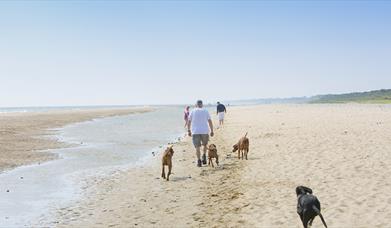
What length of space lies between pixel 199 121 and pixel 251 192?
5.05 m

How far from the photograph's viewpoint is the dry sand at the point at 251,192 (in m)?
8.96

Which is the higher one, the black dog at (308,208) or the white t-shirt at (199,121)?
the white t-shirt at (199,121)

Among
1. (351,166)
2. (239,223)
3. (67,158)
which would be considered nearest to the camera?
(239,223)

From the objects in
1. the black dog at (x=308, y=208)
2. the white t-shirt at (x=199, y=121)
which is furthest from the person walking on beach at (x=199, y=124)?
the black dog at (x=308, y=208)

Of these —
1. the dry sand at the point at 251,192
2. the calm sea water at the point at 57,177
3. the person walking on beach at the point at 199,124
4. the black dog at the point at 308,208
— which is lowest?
the calm sea water at the point at 57,177

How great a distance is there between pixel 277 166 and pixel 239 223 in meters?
6.10

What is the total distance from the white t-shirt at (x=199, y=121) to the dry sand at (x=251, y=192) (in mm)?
1440

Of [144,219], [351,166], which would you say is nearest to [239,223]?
[144,219]

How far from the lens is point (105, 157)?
67.2ft

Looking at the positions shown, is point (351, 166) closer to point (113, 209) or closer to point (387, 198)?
point (387, 198)

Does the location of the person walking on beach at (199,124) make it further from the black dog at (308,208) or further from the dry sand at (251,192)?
the black dog at (308,208)

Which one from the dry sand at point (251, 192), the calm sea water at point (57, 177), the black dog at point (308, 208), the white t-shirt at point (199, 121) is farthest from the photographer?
the white t-shirt at point (199, 121)

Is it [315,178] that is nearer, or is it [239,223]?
[239,223]

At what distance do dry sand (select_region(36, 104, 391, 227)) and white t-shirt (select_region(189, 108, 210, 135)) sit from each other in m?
1.44
